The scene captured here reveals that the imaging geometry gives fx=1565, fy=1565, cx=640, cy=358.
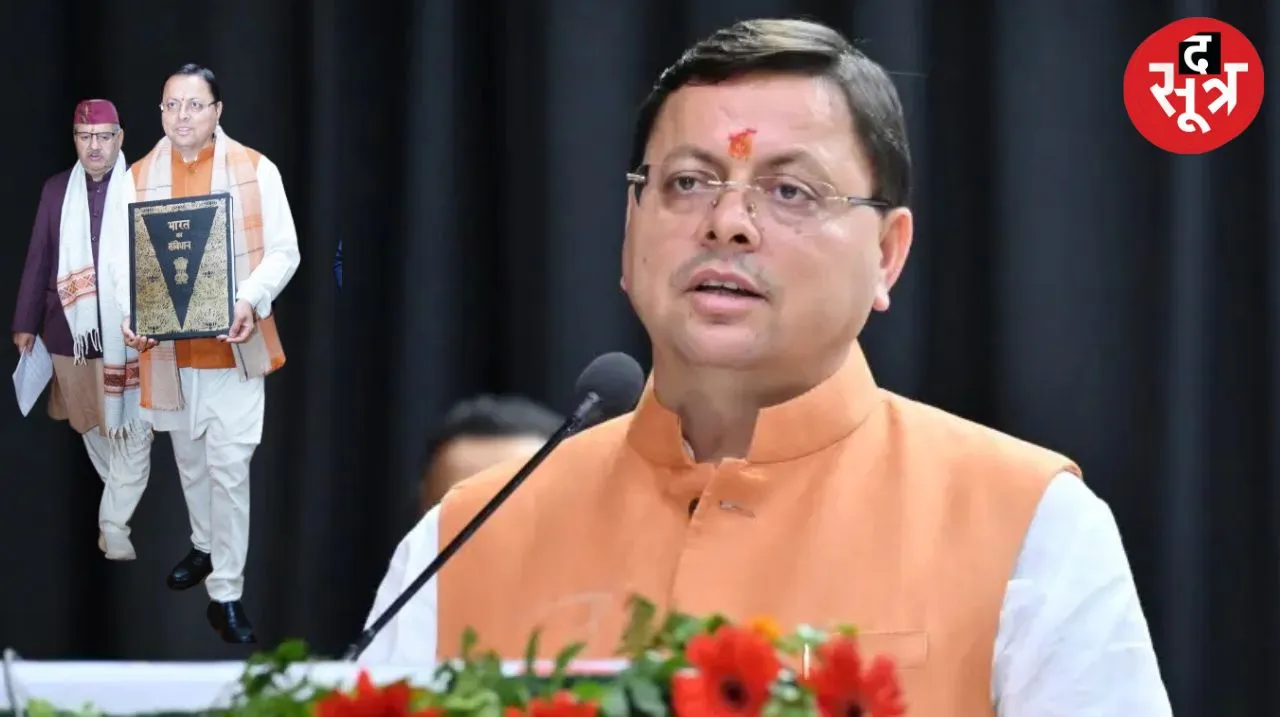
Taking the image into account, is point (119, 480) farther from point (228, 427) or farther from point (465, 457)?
point (465, 457)

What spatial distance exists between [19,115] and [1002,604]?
1.85m

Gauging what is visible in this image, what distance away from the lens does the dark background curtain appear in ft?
6.98

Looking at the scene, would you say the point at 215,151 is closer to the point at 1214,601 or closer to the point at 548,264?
the point at 548,264

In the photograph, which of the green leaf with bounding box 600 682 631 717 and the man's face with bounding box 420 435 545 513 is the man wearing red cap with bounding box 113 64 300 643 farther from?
the green leaf with bounding box 600 682 631 717

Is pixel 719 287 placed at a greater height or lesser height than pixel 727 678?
greater

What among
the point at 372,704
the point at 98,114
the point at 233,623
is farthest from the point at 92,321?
the point at 372,704

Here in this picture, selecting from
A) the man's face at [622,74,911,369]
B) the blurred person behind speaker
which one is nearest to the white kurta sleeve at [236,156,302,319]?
the blurred person behind speaker

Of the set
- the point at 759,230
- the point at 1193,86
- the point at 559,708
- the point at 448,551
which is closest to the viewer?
the point at 559,708

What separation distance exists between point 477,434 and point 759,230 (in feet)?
3.17

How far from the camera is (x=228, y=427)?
241 cm

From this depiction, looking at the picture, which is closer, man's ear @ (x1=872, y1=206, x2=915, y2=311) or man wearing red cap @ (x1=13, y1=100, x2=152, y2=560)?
man's ear @ (x1=872, y1=206, x2=915, y2=311)

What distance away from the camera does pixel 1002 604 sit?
1.32 m

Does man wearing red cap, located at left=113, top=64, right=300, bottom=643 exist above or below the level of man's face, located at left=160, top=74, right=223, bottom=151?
below

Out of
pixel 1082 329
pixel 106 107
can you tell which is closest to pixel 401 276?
pixel 106 107
